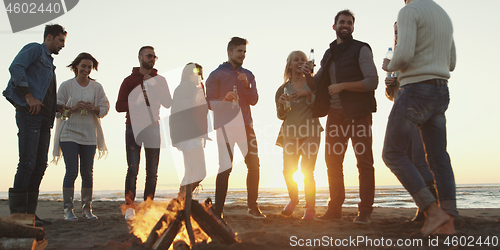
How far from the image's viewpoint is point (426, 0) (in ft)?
10.5

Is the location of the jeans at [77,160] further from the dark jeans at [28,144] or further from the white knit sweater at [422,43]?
the white knit sweater at [422,43]

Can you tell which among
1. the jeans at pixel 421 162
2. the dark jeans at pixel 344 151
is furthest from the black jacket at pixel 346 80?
the jeans at pixel 421 162

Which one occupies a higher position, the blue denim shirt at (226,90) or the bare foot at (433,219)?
the blue denim shirt at (226,90)

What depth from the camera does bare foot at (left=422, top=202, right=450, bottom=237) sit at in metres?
2.72

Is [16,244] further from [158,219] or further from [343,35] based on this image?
[343,35]

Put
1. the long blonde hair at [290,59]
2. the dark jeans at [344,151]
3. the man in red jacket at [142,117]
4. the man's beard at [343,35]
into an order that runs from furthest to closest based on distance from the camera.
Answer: the long blonde hair at [290,59], the man in red jacket at [142,117], the man's beard at [343,35], the dark jeans at [344,151]

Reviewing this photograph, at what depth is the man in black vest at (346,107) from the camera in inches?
158

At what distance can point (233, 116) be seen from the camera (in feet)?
15.6

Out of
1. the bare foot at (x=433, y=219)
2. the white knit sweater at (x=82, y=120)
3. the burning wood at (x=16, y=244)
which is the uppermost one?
the white knit sweater at (x=82, y=120)

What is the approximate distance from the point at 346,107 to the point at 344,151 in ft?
1.73

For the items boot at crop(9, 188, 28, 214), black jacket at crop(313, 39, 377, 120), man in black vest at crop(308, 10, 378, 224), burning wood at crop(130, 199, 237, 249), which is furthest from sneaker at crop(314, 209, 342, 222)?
boot at crop(9, 188, 28, 214)

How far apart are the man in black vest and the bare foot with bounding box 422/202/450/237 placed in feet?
3.61

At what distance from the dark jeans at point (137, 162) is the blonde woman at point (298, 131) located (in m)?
1.78

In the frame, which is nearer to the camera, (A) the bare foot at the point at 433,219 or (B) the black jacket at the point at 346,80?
(A) the bare foot at the point at 433,219
